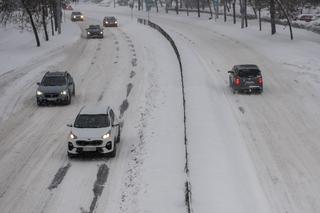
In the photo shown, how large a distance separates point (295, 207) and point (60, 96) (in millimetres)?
17861

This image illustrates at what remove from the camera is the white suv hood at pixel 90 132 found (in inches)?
886

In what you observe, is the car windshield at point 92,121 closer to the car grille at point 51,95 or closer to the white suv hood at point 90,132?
the white suv hood at point 90,132

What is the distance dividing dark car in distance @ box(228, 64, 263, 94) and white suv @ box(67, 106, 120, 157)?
42.1 feet

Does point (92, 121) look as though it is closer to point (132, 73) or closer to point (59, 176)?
point (59, 176)

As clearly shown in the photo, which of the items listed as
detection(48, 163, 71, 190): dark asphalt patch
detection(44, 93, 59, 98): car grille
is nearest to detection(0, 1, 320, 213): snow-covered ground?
detection(48, 163, 71, 190): dark asphalt patch

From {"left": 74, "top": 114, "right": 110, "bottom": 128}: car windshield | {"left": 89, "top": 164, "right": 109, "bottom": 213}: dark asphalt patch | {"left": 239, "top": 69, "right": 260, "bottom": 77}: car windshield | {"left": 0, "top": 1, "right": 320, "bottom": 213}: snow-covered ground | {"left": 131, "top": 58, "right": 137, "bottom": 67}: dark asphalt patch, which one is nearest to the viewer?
{"left": 89, "top": 164, "right": 109, "bottom": 213}: dark asphalt patch

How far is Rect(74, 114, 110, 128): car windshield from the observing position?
2338 centimetres

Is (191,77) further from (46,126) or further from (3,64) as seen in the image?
(3,64)

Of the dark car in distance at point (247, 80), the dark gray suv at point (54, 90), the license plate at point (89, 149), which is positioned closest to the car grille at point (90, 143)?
the license plate at point (89, 149)

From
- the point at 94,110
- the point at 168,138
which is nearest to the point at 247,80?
the point at 168,138

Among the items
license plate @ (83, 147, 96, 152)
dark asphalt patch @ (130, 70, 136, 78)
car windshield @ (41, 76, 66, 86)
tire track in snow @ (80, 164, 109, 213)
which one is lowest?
tire track in snow @ (80, 164, 109, 213)

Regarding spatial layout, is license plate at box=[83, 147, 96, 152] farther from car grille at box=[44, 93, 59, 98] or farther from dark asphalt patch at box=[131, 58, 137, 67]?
dark asphalt patch at box=[131, 58, 137, 67]

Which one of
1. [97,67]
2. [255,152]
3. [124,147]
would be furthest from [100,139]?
[97,67]

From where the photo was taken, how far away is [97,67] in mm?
46344
